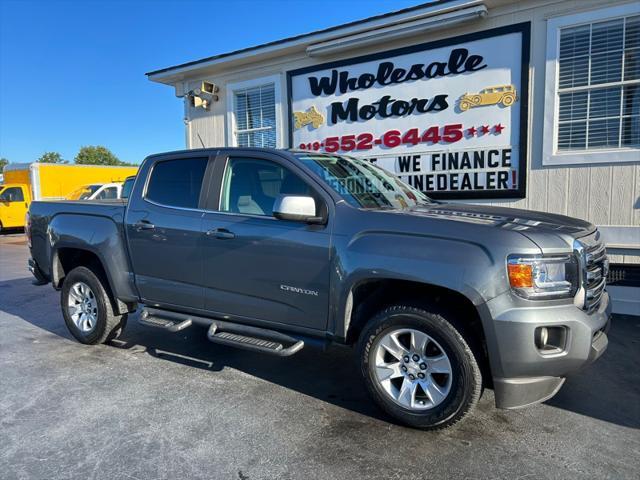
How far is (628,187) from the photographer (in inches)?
237

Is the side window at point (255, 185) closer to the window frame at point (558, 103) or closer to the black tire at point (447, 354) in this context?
the black tire at point (447, 354)

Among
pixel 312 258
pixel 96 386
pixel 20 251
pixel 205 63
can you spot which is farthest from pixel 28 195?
pixel 312 258

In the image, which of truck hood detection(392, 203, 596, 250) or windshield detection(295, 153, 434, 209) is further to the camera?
windshield detection(295, 153, 434, 209)

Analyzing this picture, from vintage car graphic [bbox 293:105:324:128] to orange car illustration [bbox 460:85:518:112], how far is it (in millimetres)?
2549

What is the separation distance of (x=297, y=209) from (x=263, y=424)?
154 cm

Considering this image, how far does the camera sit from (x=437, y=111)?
23.9ft

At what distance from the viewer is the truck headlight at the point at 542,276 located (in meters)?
2.88

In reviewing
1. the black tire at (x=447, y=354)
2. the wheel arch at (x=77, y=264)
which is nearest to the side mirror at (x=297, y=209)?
the black tire at (x=447, y=354)

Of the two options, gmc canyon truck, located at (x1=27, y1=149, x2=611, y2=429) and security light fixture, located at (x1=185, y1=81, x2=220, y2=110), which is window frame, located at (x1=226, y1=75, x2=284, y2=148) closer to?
security light fixture, located at (x1=185, y1=81, x2=220, y2=110)

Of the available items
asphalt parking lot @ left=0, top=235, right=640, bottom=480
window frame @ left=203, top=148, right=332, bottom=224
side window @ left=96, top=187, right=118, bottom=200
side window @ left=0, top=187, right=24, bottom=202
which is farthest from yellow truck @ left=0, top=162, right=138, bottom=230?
window frame @ left=203, top=148, right=332, bottom=224

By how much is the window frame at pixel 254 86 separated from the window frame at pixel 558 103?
4.55m

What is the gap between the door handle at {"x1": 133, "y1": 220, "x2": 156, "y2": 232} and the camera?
14.7 feet

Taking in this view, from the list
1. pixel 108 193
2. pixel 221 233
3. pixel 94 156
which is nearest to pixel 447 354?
pixel 221 233

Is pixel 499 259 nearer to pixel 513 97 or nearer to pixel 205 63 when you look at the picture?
pixel 513 97
